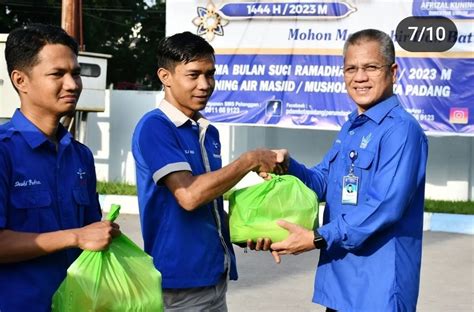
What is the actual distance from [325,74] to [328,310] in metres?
8.00

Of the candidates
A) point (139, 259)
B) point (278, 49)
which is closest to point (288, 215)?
point (139, 259)

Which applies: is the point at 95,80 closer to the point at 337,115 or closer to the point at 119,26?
the point at 337,115

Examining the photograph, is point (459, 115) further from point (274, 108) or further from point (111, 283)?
point (111, 283)

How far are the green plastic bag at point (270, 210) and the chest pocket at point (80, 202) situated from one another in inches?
25.1

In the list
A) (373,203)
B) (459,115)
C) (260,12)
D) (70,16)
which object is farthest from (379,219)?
(70,16)

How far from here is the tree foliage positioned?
21719 mm

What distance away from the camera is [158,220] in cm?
304

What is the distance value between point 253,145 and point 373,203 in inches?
403

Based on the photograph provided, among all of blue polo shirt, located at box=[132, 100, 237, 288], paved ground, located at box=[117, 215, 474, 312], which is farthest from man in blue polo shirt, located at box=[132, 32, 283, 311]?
paved ground, located at box=[117, 215, 474, 312]

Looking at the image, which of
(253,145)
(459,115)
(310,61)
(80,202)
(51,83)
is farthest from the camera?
(253,145)

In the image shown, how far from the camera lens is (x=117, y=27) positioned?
23938mm

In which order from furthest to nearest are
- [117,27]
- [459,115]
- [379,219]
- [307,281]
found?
[117,27], [459,115], [307,281], [379,219]

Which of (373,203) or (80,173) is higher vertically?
(80,173)

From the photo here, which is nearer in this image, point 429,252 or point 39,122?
point 39,122
